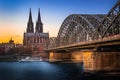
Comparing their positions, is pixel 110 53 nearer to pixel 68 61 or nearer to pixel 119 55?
pixel 119 55

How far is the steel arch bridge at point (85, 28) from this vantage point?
76144 mm

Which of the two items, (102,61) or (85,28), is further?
(85,28)

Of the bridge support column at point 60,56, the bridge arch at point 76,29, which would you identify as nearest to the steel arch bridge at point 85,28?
the bridge arch at point 76,29

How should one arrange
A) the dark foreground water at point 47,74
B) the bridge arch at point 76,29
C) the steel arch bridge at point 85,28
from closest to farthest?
the dark foreground water at point 47,74 → the steel arch bridge at point 85,28 → the bridge arch at point 76,29

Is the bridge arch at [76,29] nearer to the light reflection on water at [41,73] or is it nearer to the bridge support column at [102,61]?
the light reflection on water at [41,73]

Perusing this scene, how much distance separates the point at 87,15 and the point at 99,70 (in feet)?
128

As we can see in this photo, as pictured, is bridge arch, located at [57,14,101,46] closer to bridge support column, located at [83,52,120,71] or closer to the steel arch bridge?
the steel arch bridge

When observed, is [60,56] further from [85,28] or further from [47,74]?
[47,74]

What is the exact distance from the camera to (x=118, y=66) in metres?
72.7

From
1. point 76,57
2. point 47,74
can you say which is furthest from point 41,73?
point 76,57

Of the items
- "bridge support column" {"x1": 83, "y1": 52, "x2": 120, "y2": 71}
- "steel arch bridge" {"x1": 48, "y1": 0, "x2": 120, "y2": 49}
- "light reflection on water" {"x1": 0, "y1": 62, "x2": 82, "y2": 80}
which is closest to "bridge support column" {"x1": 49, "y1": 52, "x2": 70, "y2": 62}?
"steel arch bridge" {"x1": 48, "y1": 0, "x2": 120, "y2": 49}

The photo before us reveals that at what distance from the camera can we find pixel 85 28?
3944 inches

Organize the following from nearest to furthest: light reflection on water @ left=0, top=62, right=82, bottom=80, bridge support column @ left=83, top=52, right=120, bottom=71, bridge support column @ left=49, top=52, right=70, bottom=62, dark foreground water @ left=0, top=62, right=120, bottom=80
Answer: dark foreground water @ left=0, top=62, right=120, bottom=80 → light reflection on water @ left=0, top=62, right=82, bottom=80 → bridge support column @ left=83, top=52, right=120, bottom=71 → bridge support column @ left=49, top=52, right=70, bottom=62

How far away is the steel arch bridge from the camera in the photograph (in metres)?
76.1
